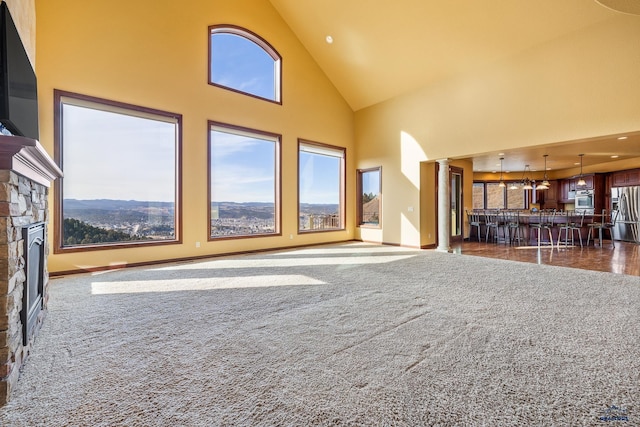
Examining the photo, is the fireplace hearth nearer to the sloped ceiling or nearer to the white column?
the sloped ceiling

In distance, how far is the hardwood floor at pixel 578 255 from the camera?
18.6 ft

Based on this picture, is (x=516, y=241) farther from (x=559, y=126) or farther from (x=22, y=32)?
(x=22, y=32)

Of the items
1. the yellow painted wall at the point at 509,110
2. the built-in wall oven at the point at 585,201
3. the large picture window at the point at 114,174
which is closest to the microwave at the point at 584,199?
the built-in wall oven at the point at 585,201

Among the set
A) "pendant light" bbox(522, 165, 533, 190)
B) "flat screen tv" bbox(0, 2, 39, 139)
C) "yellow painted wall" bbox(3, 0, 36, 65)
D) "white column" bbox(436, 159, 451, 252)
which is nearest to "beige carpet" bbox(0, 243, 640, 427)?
"flat screen tv" bbox(0, 2, 39, 139)

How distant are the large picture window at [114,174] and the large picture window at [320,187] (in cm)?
321

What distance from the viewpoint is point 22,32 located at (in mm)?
3525

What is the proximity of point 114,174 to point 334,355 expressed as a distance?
207 inches

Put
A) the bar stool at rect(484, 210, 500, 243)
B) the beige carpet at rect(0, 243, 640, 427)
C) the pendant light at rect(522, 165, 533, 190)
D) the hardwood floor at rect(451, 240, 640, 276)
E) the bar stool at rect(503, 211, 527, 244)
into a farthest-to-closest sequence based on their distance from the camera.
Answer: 1. the pendant light at rect(522, 165, 533, 190)
2. the bar stool at rect(484, 210, 500, 243)
3. the bar stool at rect(503, 211, 527, 244)
4. the hardwood floor at rect(451, 240, 640, 276)
5. the beige carpet at rect(0, 243, 640, 427)

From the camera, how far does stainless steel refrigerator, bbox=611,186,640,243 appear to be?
934 cm

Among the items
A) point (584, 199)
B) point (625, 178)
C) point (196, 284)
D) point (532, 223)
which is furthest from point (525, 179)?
point (196, 284)

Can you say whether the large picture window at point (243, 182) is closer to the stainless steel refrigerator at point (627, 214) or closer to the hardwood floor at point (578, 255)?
the hardwood floor at point (578, 255)

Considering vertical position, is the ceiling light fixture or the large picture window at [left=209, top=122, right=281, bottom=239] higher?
the ceiling light fixture

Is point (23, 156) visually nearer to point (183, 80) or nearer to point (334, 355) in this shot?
point (334, 355)

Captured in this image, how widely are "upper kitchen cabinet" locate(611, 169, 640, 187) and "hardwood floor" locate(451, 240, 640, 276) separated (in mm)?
2445
